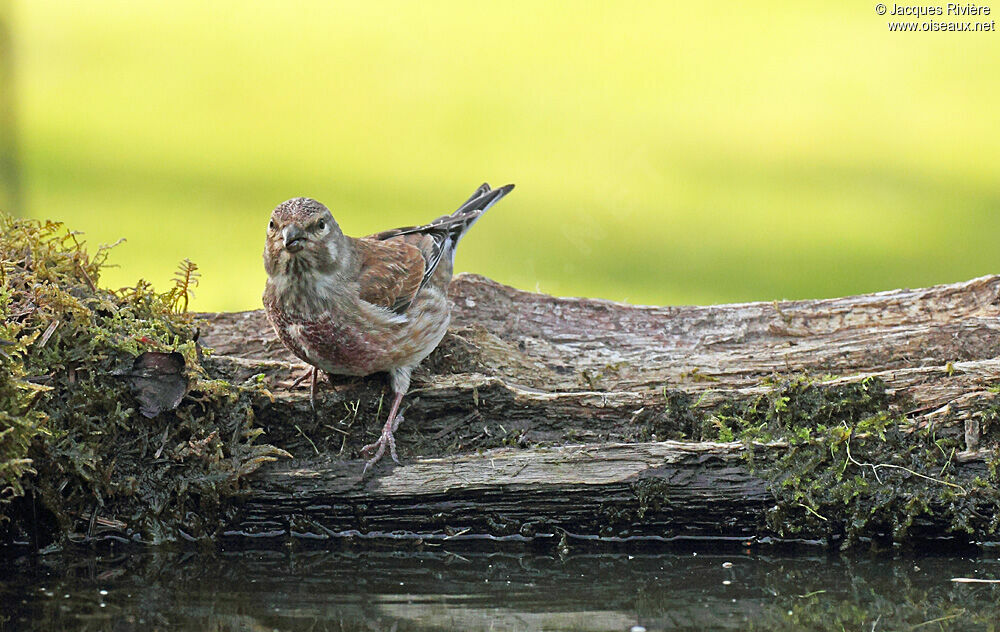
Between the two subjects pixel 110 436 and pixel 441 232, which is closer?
pixel 110 436

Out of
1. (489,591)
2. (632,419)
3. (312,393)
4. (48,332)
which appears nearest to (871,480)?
(632,419)

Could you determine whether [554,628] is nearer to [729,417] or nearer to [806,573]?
[806,573]

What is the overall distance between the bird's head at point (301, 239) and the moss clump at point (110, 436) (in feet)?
2.01

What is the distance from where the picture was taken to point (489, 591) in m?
4.08

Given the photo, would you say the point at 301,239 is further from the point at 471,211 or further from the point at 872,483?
the point at 872,483

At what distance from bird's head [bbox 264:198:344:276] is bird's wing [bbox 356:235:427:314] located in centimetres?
22

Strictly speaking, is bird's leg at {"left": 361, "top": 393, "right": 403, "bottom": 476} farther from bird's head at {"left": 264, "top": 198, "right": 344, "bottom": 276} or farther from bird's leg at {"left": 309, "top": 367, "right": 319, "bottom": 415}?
bird's head at {"left": 264, "top": 198, "right": 344, "bottom": 276}

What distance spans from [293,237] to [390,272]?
69cm

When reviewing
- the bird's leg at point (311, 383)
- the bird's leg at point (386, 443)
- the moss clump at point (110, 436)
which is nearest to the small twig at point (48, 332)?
the moss clump at point (110, 436)

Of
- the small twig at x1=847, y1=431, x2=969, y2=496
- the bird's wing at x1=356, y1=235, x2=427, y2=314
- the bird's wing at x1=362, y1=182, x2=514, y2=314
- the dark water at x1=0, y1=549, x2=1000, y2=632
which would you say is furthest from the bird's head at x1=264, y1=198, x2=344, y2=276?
the small twig at x1=847, y1=431, x2=969, y2=496

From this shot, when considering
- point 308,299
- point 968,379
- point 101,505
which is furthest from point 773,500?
point 101,505

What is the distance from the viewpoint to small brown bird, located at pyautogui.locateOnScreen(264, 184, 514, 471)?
4.87m

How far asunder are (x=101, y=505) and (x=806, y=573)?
315 centimetres

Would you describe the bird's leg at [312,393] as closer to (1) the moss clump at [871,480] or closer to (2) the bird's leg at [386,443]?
(2) the bird's leg at [386,443]
